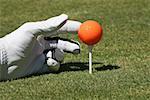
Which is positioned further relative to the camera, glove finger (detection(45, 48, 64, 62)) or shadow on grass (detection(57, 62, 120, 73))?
shadow on grass (detection(57, 62, 120, 73))

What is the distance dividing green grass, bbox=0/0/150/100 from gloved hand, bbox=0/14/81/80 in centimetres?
17

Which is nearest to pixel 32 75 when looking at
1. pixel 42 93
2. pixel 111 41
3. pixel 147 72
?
pixel 42 93

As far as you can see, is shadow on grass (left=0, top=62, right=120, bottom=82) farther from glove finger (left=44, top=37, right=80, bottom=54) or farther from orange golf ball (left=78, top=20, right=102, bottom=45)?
orange golf ball (left=78, top=20, right=102, bottom=45)

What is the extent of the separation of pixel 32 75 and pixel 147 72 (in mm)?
1696

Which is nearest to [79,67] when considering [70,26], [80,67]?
[80,67]

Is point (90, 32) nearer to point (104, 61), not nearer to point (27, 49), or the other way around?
point (27, 49)

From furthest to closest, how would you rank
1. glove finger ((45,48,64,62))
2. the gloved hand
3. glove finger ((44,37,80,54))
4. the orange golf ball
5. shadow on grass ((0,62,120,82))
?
1. shadow on grass ((0,62,120,82))
2. glove finger ((44,37,80,54))
3. glove finger ((45,48,64,62))
4. the orange golf ball
5. the gloved hand

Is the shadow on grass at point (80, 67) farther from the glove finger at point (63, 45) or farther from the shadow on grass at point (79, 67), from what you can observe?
the glove finger at point (63, 45)

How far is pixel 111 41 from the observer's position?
37.4 feet

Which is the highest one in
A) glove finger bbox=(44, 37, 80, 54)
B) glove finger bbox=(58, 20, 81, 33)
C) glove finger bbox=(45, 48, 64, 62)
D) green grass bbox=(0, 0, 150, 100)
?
glove finger bbox=(58, 20, 81, 33)

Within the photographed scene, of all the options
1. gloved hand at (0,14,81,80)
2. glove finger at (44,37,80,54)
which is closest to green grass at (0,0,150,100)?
gloved hand at (0,14,81,80)

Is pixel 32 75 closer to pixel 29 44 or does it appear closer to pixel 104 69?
pixel 29 44

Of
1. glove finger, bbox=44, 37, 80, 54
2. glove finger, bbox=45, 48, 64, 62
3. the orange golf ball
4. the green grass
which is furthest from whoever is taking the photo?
glove finger, bbox=44, 37, 80, 54

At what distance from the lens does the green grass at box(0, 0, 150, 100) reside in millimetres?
6578
